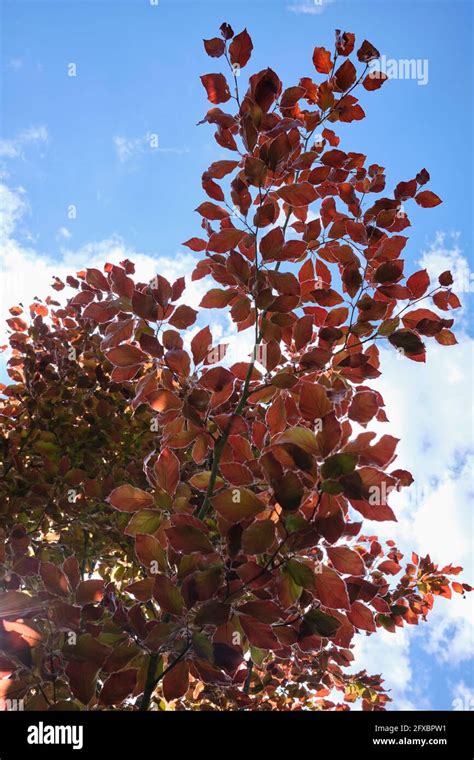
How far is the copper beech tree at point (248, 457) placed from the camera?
1033 millimetres

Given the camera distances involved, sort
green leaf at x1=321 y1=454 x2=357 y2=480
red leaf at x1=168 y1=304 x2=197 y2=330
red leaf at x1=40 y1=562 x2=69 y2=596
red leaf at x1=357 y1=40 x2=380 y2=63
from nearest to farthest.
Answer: green leaf at x1=321 y1=454 x2=357 y2=480 < red leaf at x1=40 y1=562 x2=69 y2=596 < red leaf at x1=168 y1=304 x2=197 y2=330 < red leaf at x1=357 y1=40 x2=380 y2=63

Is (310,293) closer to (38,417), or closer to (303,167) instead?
(303,167)

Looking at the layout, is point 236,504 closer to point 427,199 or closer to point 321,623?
point 321,623

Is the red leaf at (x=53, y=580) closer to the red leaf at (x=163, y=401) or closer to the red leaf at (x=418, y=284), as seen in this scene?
the red leaf at (x=163, y=401)

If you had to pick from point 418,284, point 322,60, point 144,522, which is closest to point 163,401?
point 144,522

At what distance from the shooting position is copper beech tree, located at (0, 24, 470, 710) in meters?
1.03

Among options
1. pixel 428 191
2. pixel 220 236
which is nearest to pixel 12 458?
pixel 220 236

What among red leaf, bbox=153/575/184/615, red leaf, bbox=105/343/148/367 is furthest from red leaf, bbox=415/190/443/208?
red leaf, bbox=153/575/184/615

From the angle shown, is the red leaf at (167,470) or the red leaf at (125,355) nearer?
the red leaf at (167,470)

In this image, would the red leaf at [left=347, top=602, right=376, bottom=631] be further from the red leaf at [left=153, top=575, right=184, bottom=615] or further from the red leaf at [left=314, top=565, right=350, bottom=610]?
the red leaf at [left=153, top=575, right=184, bottom=615]

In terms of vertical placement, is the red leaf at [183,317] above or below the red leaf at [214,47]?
below

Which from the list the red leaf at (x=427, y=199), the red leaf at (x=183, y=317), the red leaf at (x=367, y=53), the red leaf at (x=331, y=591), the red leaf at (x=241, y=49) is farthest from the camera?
the red leaf at (x=427, y=199)

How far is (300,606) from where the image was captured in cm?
123
